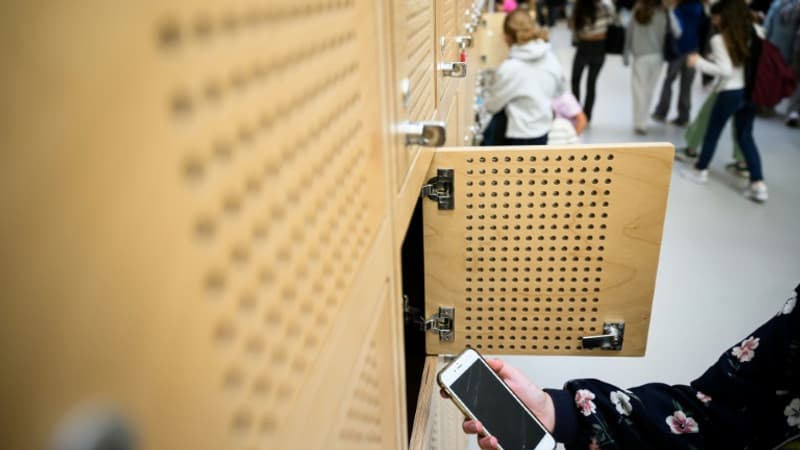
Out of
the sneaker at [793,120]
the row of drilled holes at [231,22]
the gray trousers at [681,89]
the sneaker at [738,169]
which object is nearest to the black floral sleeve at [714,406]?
the row of drilled holes at [231,22]

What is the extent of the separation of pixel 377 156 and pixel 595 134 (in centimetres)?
542

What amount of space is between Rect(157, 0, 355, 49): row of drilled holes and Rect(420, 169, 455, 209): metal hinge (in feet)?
2.35

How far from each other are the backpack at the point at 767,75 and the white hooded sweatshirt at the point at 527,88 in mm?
1741

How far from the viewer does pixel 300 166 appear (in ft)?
1.18

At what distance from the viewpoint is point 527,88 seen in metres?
3.08

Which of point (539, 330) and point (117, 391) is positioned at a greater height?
point (117, 391)

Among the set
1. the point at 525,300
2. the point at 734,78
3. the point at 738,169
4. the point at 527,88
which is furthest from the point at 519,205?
the point at 738,169

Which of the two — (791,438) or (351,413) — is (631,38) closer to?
(791,438)

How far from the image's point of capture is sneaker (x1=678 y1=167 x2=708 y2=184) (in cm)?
444

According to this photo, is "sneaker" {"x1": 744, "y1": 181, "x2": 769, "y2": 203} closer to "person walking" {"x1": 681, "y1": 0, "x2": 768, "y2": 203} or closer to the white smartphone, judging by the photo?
"person walking" {"x1": 681, "y1": 0, "x2": 768, "y2": 203}

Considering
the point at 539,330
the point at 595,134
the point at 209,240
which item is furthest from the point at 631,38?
the point at 209,240

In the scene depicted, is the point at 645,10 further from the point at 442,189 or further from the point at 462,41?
the point at 442,189

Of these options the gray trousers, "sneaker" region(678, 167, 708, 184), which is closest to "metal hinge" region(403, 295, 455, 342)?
"sneaker" region(678, 167, 708, 184)

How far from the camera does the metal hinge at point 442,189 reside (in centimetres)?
109
